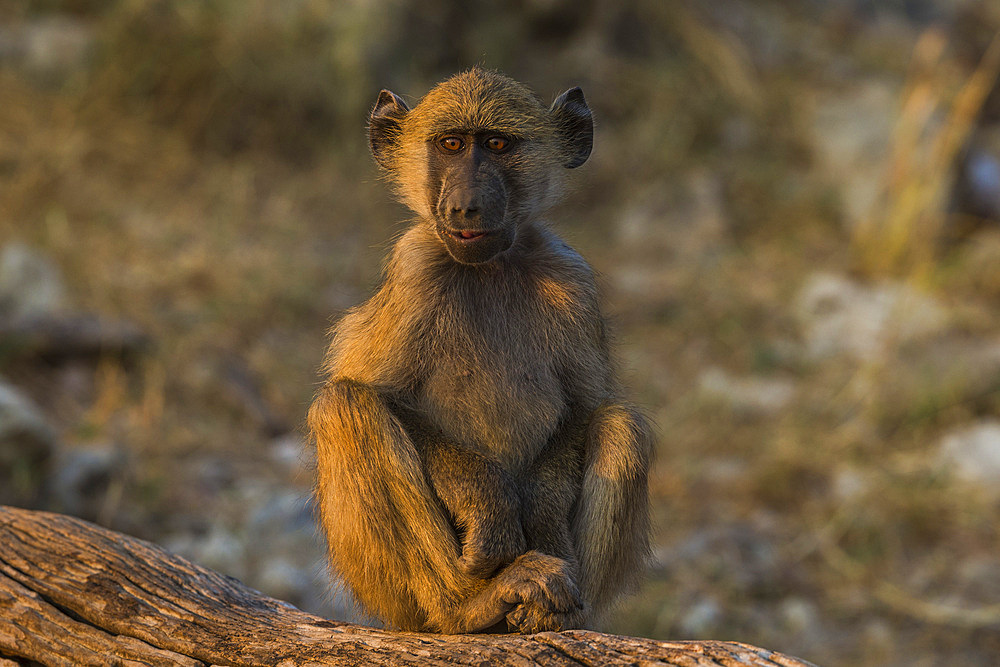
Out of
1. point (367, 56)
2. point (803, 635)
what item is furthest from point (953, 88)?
point (803, 635)

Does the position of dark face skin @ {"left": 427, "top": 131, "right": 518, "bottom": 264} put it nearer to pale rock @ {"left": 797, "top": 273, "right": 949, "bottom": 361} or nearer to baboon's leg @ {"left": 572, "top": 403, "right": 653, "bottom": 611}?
baboon's leg @ {"left": 572, "top": 403, "right": 653, "bottom": 611}

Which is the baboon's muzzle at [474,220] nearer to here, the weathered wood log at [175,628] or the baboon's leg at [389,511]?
the baboon's leg at [389,511]

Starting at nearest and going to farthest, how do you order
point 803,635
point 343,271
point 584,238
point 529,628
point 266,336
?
point 529,628 < point 803,635 < point 266,336 < point 343,271 < point 584,238

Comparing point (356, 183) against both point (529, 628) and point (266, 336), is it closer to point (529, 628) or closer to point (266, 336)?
point (266, 336)

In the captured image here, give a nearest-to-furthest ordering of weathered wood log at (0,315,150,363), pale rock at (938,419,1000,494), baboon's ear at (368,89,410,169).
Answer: baboon's ear at (368,89,410,169) → weathered wood log at (0,315,150,363) → pale rock at (938,419,1000,494)

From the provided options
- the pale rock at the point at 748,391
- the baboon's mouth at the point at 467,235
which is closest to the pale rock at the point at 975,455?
the pale rock at the point at 748,391

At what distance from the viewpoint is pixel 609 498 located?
301cm

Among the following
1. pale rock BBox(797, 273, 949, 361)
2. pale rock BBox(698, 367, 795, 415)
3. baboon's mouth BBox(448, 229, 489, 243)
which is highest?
pale rock BBox(797, 273, 949, 361)

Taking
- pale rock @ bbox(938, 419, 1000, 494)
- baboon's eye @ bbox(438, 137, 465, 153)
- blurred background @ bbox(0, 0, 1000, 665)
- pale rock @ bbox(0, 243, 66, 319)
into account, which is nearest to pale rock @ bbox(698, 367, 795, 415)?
blurred background @ bbox(0, 0, 1000, 665)

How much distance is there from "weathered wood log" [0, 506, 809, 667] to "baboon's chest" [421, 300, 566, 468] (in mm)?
698

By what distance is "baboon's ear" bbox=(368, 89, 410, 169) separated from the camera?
141 inches

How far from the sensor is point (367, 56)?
877 cm

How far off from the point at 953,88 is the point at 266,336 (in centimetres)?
633

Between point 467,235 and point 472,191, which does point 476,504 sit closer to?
point 467,235
